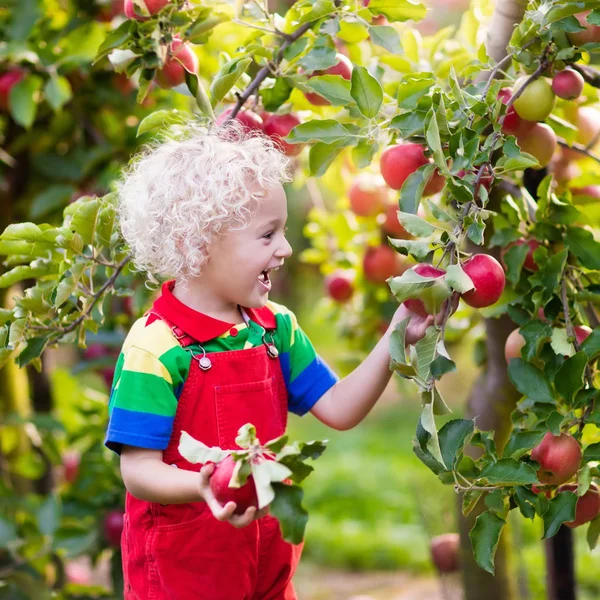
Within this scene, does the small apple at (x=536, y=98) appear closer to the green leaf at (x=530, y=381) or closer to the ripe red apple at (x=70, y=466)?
the green leaf at (x=530, y=381)

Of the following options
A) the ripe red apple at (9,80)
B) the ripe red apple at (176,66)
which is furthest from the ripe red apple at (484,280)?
the ripe red apple at (9,80)

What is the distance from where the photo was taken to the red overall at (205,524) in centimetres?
113

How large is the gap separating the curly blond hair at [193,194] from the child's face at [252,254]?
12mm

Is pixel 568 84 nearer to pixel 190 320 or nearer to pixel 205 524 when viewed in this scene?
pixel 190 320

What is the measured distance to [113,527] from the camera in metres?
1.87

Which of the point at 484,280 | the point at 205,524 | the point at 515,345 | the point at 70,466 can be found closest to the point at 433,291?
the point at 484,280

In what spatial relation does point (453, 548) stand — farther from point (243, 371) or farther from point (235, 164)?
point (235, 164)

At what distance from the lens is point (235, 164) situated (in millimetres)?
1122

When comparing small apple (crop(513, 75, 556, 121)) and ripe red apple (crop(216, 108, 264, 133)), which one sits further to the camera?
ripe red apple (crop(216, 108, 264, 133))

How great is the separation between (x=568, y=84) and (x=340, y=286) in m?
0.96

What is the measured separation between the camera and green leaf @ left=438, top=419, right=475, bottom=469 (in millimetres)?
980

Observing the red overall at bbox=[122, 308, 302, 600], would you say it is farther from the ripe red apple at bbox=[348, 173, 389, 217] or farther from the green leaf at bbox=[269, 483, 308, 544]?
the ripe red apple at bbox=[348, 173, 389, 217]

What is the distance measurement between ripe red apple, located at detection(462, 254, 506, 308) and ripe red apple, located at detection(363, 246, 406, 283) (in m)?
0.86

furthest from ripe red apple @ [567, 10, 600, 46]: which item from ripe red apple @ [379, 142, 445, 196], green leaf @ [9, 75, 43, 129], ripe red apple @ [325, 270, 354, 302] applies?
green leaf @ [9, 75, 43, 129]
